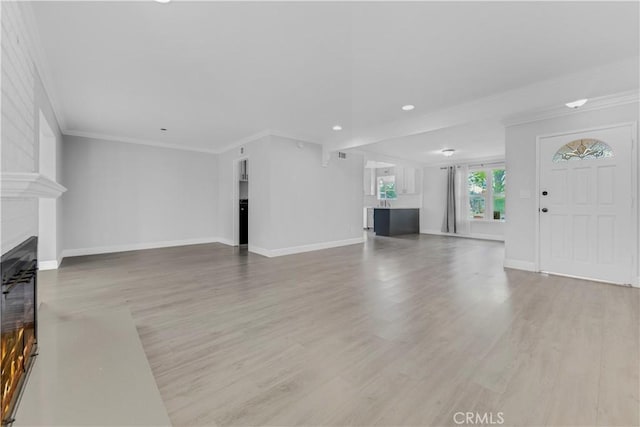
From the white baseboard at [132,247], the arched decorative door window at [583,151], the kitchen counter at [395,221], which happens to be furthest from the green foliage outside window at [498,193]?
the white baseboard at [132,247]

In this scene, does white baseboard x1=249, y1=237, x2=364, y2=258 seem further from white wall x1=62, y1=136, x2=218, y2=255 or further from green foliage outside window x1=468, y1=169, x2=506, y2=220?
green foliage outside window x1=468, y1=169, x2=506, y2=220

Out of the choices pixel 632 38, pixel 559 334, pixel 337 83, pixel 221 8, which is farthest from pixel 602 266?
pixel 221 8

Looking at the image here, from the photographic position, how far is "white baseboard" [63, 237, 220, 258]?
5590 millimetres

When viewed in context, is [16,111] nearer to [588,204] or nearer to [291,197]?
[291,197]

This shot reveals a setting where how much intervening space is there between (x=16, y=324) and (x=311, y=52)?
9.20ft

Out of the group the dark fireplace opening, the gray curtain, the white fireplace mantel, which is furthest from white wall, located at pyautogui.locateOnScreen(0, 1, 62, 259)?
the gray curtain

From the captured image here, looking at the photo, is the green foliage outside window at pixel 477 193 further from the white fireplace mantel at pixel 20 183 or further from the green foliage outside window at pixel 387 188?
the white fireplace mantel at pixel 20 183

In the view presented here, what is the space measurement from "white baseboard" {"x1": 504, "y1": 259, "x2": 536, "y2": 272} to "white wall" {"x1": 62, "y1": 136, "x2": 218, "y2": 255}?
20.8 feet

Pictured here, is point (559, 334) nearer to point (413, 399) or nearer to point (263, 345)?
point (413, 399)

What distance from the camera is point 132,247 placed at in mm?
6199

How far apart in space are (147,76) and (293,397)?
3.45 metres

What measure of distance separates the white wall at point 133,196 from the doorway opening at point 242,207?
0.74 m

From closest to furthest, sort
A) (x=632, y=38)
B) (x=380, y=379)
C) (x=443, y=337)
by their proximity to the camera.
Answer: (x=380, y=379)
(x=443, y=337)
(x=632, y=38)

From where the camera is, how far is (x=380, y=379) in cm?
168
